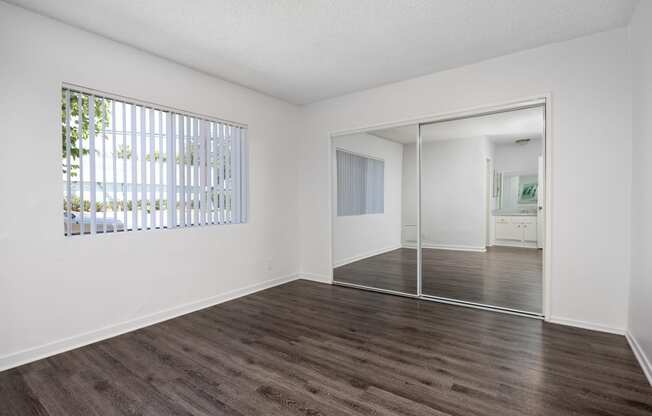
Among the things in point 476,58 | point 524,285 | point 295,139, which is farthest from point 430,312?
point 295,139

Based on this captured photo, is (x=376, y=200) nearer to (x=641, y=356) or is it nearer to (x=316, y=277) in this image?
(x=316, y=277)

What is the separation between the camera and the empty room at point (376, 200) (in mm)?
2264

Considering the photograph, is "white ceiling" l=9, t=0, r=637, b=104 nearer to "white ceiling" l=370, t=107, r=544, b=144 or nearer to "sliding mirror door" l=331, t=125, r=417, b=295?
"white ceiling" l=370, t=107, r=544, b=144

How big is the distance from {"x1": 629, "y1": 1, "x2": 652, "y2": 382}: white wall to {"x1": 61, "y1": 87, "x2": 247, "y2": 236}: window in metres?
3.99

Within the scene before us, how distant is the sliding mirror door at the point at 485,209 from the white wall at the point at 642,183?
744 millimetres

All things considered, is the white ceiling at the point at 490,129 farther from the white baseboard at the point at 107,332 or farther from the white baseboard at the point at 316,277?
the white baseboard at the point at 107,332

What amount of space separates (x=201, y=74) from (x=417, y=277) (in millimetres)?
3659

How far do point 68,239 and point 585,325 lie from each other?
4777 mm

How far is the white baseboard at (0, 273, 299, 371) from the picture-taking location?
2489 millimetres

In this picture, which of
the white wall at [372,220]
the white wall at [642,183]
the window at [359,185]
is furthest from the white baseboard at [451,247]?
the white wall at [642,183]

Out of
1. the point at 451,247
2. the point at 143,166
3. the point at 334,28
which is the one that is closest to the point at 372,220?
the point at 451,247

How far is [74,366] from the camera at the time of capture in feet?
8.09

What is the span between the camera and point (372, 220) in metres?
4.74

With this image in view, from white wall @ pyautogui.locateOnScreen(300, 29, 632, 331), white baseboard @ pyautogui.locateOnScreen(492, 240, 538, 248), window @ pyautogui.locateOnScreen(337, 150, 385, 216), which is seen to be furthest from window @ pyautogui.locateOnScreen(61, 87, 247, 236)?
white baseboard @ pyautogui.locateOnScreen(492, 240, 538, 248)
